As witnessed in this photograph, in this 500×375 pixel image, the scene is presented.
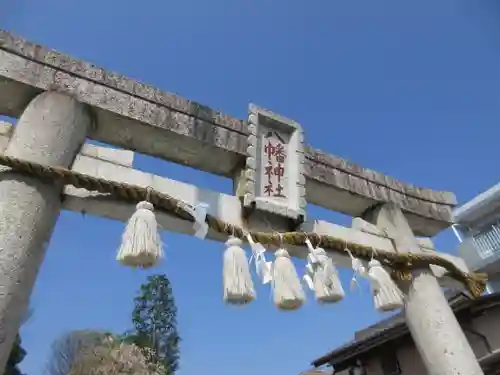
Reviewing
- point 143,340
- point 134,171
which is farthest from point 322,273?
point 143,340

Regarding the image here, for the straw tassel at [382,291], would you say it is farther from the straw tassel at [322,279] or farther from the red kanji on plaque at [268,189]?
the red kanji on plaque at [268,189]

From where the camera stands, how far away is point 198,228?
3.68m

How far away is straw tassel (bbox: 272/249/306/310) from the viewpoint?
3416 millimetres

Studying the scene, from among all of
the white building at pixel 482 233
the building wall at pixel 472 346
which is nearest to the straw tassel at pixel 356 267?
the building wall at pixel 472 346

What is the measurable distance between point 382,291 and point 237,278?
170 cm

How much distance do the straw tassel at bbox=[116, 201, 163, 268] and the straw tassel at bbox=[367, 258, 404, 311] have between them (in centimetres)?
227

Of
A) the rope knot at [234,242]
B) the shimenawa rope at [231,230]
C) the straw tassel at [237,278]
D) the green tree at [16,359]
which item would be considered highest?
the green tree at [16,359]

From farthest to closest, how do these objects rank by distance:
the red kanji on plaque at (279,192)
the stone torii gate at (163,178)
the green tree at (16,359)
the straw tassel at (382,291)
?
1. the green tree at (16,359)
2. the red kanji on plaque at (279,192)
3. the straw tassel at (382,291)
4. the stone torii gate at (163,178)

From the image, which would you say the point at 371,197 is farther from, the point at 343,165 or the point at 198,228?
the point at 198,228

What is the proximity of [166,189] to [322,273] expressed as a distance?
1617 mm

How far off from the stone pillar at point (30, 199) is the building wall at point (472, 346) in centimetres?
970

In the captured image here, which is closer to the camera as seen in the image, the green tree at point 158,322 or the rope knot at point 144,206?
the rope knot at point 144,206

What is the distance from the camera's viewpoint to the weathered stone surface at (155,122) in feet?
12.3

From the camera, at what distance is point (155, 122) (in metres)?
4.24
